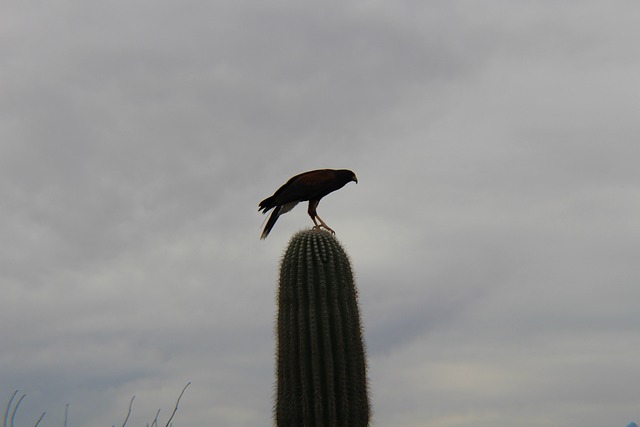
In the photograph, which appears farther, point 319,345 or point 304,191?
point 304,191

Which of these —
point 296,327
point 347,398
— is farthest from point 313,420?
point 296,327

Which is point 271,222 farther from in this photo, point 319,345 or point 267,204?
point 319,345

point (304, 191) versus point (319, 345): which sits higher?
point (304, 191)

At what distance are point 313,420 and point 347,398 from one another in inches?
17.6

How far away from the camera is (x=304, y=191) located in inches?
433

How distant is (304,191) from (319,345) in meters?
2.56

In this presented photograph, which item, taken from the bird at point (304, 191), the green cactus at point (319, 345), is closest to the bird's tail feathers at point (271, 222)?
the bird at point (304, 191)

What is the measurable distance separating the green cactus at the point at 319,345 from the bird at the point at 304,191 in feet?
4.97

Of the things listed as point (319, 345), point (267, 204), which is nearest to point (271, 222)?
point (267, 204)

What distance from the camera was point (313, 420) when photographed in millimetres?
9070

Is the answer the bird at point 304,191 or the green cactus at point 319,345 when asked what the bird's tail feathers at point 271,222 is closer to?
the bird at point 304,191

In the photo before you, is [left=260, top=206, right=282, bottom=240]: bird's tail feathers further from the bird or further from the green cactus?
the green cactus

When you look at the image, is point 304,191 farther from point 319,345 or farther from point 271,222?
point 319,345

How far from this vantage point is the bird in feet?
36.2
